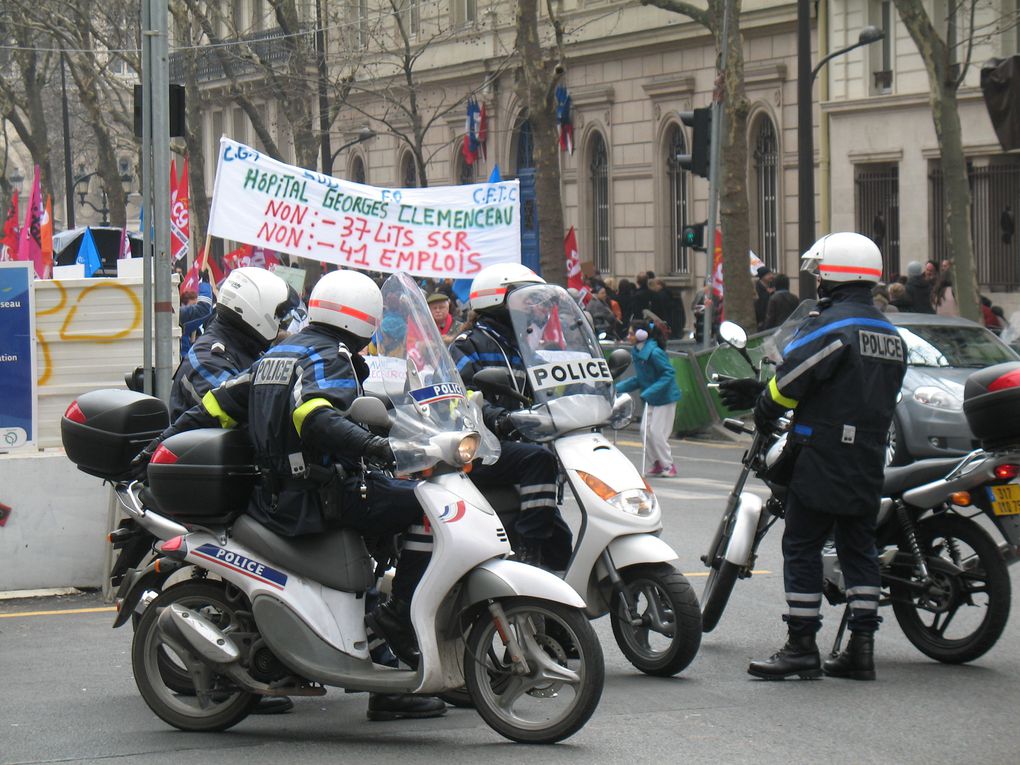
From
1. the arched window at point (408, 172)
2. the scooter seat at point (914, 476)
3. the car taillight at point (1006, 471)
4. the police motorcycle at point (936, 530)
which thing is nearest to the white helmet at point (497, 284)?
the police motorcycle at point (936, 530)

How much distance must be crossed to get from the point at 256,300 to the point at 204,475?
4.89 ft

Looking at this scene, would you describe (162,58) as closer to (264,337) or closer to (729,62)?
(264,337)

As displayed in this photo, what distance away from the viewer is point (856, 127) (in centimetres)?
2977

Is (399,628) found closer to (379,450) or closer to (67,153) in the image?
(379,450)

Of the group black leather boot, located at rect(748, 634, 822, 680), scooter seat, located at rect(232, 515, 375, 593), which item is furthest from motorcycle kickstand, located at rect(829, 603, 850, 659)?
scooter seat, located at rect(232, 515, 375, 593)

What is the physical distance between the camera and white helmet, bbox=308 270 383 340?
6348 mm

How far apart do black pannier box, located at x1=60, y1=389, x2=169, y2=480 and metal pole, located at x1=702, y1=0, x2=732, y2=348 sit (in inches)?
523

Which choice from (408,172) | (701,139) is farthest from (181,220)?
(408,172)

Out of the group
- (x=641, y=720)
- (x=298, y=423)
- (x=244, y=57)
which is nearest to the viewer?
(x=298, y=423)

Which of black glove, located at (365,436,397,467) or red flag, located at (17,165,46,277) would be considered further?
red flag, located at (17,165,46,277)

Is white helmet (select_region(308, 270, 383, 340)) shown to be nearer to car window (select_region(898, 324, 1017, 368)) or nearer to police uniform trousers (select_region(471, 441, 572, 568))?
police uniform trousers (select_region(471, 441, 572, 568))

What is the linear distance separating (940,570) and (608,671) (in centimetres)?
148

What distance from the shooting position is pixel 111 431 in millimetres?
7414

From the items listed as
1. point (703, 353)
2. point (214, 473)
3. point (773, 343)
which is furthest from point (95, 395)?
point (703, 353)
